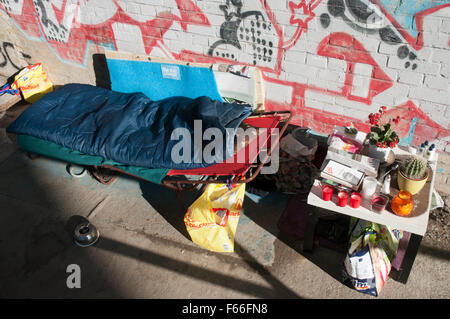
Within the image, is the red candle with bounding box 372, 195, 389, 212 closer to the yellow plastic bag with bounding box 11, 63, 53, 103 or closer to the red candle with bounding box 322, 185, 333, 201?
the red candle with bounding box 322, 185, 333, 201

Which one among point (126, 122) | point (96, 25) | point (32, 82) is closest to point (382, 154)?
point (126, 122)

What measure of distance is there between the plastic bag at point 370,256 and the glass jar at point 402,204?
0.33 metres

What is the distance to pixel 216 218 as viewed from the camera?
3.19m

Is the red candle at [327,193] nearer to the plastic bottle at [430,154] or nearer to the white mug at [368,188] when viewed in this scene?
the white mug at [368,188]

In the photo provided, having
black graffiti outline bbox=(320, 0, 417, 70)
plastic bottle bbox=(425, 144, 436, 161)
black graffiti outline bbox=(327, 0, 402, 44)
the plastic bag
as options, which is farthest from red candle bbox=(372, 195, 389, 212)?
black graffiti outline bbox=(327, 0, 402, 44)

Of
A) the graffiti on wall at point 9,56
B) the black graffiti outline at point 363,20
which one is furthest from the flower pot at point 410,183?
the graffiti on wall at point 9,56

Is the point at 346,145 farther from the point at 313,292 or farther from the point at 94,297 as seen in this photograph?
the point at 94,297

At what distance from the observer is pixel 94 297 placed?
10.1 ft

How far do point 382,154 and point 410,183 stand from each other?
Result: 37 centimetres

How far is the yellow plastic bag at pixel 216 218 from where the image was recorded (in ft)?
10.4

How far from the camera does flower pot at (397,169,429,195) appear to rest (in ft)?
8.85

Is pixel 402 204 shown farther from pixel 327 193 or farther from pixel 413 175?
pixel 327 193
